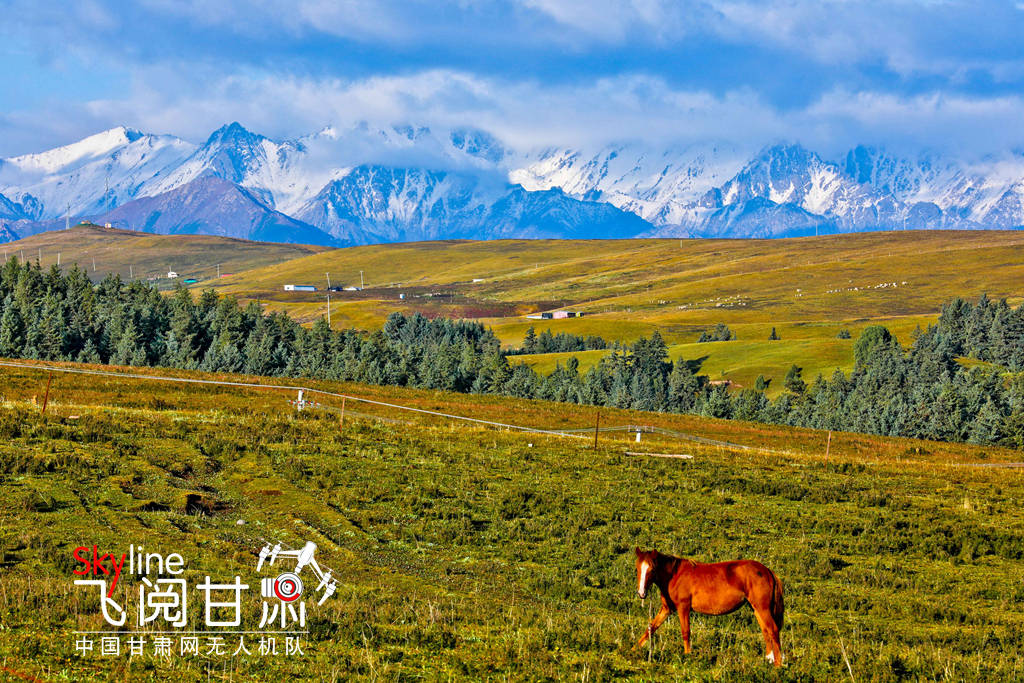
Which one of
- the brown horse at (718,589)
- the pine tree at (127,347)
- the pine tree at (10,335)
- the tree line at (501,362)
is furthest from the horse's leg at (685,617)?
the pine tree at (127,347)

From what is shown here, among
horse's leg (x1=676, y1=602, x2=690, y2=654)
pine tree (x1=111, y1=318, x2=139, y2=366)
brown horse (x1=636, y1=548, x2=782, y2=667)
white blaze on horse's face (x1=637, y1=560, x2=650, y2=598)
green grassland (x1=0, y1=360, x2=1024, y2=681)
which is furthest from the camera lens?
pine tree (x1=111, y1=318, x2=139, y2=366)

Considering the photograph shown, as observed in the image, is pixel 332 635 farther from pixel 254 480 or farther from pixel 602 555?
pixel 254 480

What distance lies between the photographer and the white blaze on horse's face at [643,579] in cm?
1032

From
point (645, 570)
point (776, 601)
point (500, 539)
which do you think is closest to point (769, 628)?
point (776, 601)

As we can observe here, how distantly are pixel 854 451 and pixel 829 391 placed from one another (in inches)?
3578

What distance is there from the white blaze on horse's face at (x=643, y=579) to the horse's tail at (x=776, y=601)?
1.72 m

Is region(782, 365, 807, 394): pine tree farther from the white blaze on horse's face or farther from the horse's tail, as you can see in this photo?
the white blaze on horse's face

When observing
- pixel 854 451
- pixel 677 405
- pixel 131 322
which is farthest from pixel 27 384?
pixel 677 405

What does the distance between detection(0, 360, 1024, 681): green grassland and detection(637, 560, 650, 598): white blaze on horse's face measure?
6.49 feet

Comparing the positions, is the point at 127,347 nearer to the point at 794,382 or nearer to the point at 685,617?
the point at 794,382

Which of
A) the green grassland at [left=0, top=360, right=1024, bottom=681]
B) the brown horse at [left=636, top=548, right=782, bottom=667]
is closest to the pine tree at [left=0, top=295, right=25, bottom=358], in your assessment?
the green grassland at [left=0, top=360, right=1024, bottom=681]

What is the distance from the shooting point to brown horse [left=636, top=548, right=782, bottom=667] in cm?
1101

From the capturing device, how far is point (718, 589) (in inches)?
437

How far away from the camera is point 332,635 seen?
43.2 ft
